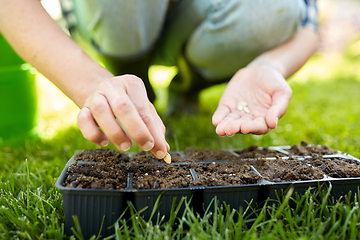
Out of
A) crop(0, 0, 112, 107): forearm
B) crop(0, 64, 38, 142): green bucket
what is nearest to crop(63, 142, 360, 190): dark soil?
crop(0, 0, 112, 107): forearm

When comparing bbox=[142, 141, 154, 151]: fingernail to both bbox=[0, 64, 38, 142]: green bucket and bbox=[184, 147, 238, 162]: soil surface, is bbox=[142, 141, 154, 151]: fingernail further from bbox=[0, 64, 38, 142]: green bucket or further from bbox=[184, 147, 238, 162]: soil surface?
bbox=[0, 64, 38, 142]: green bucket

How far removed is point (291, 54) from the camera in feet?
4.55

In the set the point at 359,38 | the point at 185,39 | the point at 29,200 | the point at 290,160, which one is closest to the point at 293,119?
the point at 185,39

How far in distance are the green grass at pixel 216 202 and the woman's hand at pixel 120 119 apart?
0.70ft

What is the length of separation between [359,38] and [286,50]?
170 inches

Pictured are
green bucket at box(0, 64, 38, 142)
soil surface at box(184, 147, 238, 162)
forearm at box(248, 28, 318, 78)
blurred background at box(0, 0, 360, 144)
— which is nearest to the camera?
soil surface at box(184, 147, 238, 162)

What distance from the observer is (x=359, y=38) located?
4797mm

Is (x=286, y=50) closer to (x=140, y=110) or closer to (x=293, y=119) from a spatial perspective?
(x=293, y=119)

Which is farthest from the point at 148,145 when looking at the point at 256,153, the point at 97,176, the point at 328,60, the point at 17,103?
the point at 328,60

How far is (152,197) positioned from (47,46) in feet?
1.99

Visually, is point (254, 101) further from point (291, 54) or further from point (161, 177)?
point (161, 177)

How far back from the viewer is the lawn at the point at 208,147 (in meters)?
0.75

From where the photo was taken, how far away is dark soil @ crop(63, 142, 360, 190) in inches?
32.2

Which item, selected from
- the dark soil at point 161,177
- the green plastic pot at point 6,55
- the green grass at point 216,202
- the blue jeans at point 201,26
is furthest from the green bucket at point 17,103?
the dark soil at point 161,177
